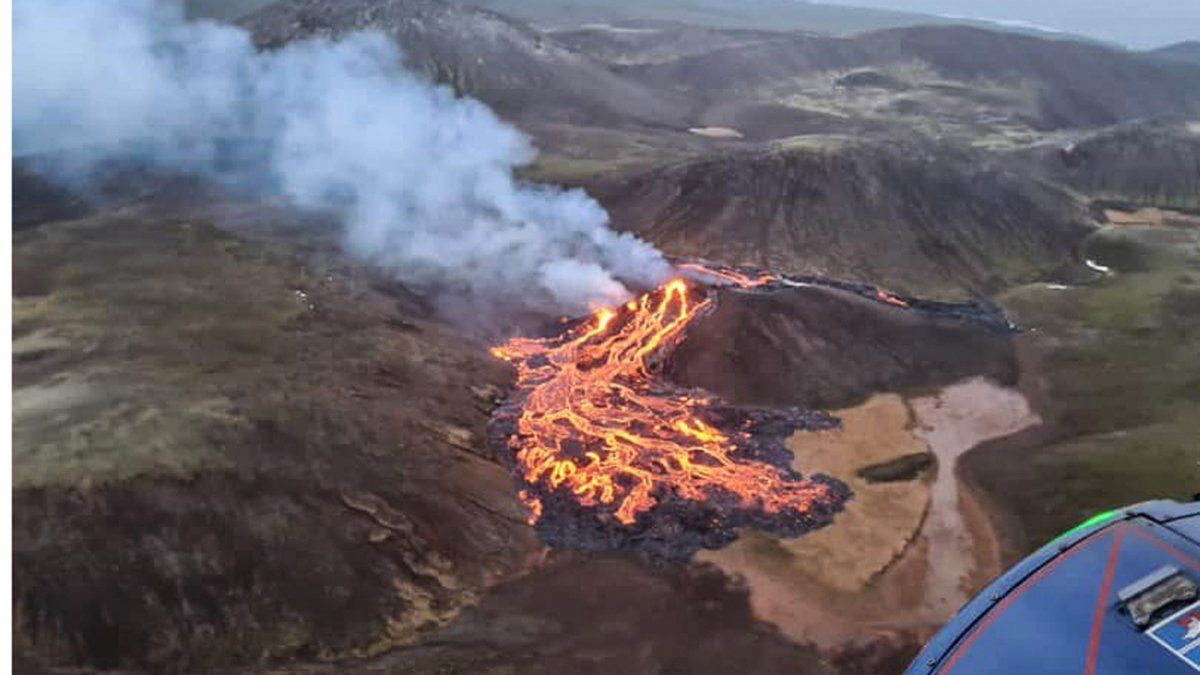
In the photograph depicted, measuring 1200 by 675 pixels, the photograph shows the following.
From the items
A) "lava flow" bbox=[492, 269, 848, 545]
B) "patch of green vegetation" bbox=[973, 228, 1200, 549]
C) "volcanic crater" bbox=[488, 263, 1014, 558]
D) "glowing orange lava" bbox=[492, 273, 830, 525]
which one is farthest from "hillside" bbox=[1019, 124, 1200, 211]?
"lava flow" bbox=[492, 269, 848, 545]

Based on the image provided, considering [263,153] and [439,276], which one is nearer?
[439,276]

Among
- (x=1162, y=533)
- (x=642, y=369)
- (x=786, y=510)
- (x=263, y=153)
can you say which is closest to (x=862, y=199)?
(x=642, y=369)

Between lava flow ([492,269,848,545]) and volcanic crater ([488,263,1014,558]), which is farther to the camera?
lava flow ([492,269,848,545])

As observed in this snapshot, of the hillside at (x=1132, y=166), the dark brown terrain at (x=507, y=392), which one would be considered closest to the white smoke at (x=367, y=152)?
the dark brown terrain at (x=507, y=392)

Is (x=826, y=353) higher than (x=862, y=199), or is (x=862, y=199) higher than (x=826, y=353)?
(x=862, y=199)

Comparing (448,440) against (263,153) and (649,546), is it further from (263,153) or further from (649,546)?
(263,153)

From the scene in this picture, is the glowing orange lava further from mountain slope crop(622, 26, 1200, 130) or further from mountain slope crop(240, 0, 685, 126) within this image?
mountain slope crop(622, 26, 1200, 130)

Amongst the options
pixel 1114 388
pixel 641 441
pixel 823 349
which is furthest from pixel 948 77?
pixel 641 441
